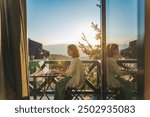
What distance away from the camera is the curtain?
2.17m

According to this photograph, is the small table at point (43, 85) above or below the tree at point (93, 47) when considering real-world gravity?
below

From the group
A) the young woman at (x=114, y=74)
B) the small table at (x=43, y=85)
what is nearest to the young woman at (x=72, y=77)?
the small table at (x=43, y=85)

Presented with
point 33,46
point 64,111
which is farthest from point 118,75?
point 33,46

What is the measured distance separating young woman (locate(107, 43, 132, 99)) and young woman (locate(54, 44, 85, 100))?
0.65 feet

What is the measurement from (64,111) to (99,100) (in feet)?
0.87

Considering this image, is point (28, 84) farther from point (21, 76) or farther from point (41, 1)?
point (41, 1)

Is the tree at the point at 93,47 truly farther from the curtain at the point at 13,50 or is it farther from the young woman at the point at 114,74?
the curtain at the point at 13,50

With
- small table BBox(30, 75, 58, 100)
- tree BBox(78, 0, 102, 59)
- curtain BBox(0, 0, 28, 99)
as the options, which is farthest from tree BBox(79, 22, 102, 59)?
curtain BBox(0, 0, 28, 99)

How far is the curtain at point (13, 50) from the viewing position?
7.13 ft

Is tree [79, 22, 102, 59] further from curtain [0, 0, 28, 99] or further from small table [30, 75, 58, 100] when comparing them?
curtain [0, 0, 28, 99]

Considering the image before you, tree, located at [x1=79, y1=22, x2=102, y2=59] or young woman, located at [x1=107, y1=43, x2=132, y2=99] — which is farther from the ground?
tree, located at [x1=79, y1=22, x2=102, y2=59]

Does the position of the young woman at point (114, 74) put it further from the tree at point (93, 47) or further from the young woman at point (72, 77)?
the young woman at point (72, 77)

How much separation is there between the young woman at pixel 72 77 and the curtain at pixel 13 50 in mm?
258

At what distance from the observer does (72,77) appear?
7.12 ft
